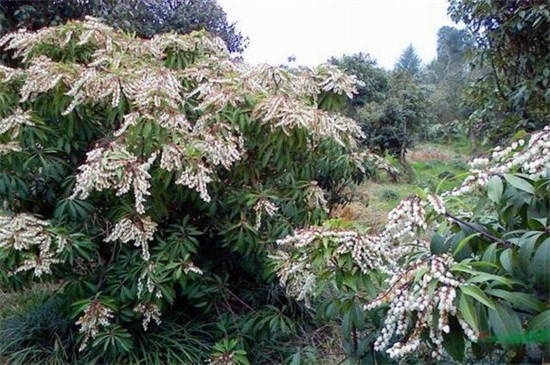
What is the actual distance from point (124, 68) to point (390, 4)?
198cm

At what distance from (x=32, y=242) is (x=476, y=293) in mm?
2100

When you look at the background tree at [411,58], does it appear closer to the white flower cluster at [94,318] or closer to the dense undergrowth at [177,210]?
the dense undergrowth at [177,210]

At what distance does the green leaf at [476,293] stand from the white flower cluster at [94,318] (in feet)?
6.22

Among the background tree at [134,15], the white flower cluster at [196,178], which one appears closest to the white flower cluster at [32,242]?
the white flower cluster at [196,178]

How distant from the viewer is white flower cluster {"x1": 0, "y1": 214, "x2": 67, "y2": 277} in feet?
7.54

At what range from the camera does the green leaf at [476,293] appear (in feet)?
3.48

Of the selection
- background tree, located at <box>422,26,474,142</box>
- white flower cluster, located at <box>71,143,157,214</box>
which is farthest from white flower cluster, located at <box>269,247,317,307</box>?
background tree, located at <box>422,26,474,142</box>

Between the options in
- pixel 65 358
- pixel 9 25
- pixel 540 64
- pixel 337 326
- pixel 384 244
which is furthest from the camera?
pixel 9 25

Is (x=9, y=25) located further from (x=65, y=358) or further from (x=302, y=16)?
(x=65, y=358)

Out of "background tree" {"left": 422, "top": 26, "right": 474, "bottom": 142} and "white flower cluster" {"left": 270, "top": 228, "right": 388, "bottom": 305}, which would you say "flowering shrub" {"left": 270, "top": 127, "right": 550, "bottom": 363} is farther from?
"background tree" {"left": 422, "top": 26, "right": 474, "bottom": 142}

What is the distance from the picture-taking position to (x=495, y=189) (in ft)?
4.18

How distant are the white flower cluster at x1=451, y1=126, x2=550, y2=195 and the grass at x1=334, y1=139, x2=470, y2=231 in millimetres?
48

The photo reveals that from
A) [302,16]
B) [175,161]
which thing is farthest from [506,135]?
[175,161]

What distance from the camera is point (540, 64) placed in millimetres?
3311
